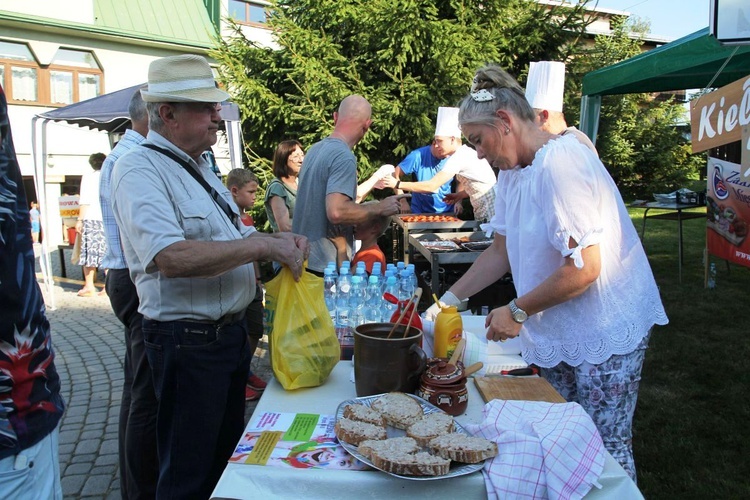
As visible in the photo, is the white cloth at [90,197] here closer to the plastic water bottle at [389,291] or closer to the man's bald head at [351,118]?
the man's bald head at [351,118]

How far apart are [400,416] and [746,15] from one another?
2550 mm

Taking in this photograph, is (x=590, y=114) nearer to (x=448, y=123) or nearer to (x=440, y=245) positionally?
(x=448, y=123)

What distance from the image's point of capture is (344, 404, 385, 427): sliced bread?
1.49 metres

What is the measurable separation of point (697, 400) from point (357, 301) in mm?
3049

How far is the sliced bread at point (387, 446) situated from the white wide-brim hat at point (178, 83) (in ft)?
4.02

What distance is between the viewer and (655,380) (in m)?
4.59

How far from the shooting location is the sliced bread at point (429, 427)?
4.63ft

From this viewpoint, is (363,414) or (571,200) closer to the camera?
(363,414)

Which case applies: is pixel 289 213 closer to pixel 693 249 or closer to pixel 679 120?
pixel 693 249

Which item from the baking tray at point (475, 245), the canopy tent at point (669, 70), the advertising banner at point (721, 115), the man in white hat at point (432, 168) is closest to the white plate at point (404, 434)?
the advertising banner at point (721, 115)

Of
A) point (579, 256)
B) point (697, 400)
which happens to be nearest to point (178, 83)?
point (579, 256)

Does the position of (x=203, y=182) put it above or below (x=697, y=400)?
above

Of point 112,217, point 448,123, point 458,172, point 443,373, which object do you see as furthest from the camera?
point 448,123

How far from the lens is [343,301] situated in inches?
103
